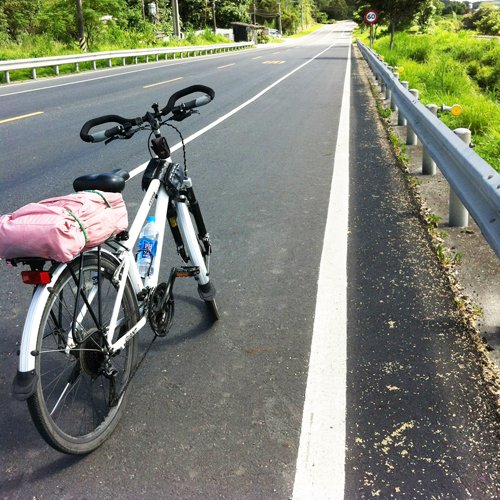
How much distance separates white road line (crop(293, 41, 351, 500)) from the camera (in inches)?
93.0

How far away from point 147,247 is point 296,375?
1.05m

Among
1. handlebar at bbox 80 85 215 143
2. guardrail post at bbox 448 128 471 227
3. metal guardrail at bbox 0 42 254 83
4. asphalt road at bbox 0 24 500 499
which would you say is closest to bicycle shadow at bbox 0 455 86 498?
asphalt road at bbox 0 24 500 499

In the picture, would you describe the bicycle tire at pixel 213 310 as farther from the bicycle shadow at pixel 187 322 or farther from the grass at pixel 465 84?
the grass at pixel 465 84

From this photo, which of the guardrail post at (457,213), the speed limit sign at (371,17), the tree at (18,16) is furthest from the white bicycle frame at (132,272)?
the tree at (18,16)

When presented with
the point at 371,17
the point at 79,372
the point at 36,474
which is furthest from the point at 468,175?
A: the point at 371,17

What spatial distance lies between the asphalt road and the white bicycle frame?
0.47 metres

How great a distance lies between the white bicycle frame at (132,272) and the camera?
2146mm

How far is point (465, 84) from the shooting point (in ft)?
51.6

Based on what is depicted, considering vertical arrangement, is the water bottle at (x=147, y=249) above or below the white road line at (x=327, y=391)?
above

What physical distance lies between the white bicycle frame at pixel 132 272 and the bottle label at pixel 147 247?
28mm

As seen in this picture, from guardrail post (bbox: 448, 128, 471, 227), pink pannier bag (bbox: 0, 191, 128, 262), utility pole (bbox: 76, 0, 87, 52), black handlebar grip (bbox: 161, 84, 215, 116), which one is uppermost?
utility pole (bbox: 76, 0, 87, 52)

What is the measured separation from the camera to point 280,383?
9.93 feet

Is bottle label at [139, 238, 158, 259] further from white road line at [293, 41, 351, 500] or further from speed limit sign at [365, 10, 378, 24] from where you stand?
speed limit sign at [365, 10, 378, 24]

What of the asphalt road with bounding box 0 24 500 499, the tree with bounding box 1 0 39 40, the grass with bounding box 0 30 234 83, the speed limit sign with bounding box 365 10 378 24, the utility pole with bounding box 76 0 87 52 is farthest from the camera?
the tree with bounding box 1 0 39 40
